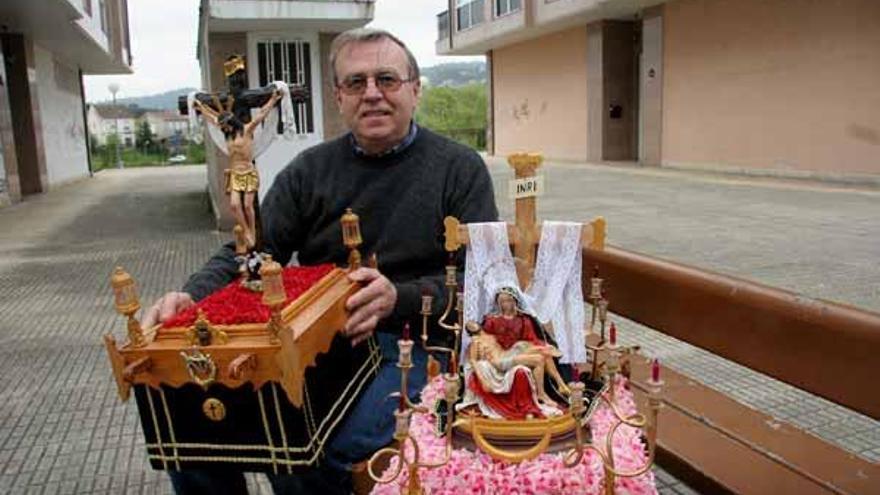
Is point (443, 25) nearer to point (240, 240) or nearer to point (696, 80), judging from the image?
point (696, 80)

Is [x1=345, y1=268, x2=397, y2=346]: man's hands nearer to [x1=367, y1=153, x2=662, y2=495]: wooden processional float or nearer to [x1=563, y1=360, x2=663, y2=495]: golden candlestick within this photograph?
[x1=367, y1=153, x2=662, y2=495]: wooden processional float

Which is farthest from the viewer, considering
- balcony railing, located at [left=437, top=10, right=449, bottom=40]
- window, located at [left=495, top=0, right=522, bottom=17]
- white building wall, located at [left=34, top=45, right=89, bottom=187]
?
balcony railing, located at [left=437, top=10, right=449, bottom=40]

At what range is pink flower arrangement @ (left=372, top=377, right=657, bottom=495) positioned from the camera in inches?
59.1

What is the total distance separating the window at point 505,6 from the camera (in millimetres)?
22328

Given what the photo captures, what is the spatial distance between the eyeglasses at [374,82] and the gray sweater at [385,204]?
0.22 m

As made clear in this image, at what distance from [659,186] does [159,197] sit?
33.1ft

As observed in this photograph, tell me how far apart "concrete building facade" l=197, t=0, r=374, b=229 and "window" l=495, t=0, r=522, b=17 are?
45.8ft

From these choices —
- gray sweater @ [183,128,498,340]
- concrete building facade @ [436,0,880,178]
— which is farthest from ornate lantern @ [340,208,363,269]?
concrete building facade @ [436,0,880,178]

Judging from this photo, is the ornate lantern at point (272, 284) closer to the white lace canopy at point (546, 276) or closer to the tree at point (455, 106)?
the white lace canopy at point (546, 276)

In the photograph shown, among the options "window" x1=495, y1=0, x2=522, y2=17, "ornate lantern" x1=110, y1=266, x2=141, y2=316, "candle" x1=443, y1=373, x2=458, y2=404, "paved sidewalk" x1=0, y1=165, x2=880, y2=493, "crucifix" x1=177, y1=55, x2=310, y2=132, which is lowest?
"paved sidewalk" x1=0, y1=165, x2=880, y2=493

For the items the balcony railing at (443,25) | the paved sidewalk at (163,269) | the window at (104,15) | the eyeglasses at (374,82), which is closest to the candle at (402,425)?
the eyeglasses at (374,82)

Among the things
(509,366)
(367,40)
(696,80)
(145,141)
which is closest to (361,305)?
(509,366)

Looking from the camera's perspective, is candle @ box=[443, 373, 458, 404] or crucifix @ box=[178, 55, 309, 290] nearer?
candle @ box=[443, 373, 458, 404]

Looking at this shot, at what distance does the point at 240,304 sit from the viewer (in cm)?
168
